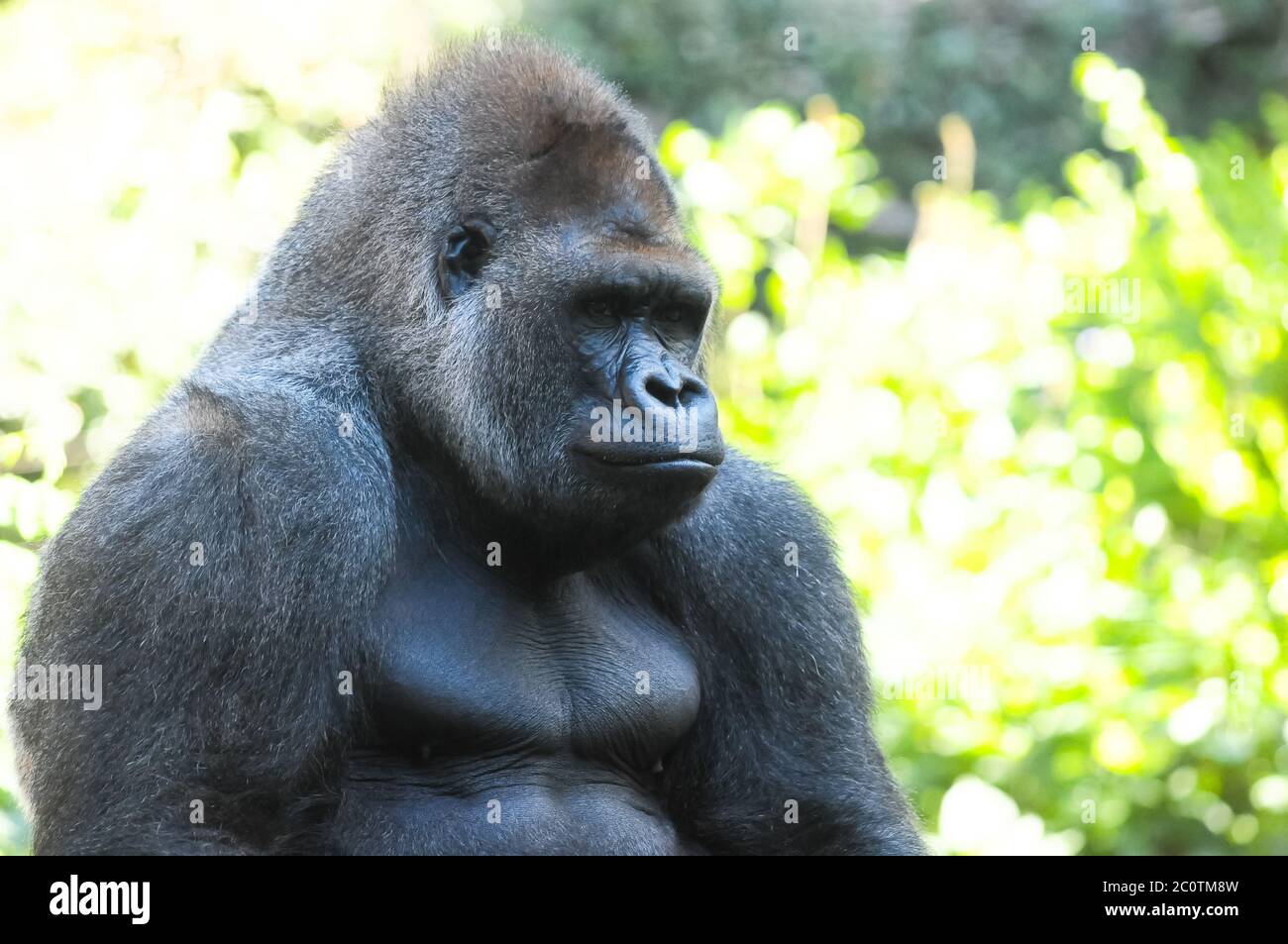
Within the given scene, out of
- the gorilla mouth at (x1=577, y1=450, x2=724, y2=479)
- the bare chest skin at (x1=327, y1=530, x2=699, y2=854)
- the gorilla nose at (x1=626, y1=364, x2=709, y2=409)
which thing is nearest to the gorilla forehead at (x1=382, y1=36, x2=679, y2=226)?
the gorilla nose at (x1=626, y1=364, x2=709, y2=409)

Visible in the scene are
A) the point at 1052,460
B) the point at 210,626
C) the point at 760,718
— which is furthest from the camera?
the point at 1052,460

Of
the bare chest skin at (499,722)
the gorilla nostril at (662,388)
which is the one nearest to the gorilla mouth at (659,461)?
the gorilla nostril at (662,388)

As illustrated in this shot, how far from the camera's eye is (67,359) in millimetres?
5363

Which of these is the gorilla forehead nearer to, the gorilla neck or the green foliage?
the gorilla neck

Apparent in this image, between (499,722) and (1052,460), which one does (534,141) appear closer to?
(499,722)

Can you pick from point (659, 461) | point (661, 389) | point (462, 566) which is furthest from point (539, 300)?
point (462, 566)

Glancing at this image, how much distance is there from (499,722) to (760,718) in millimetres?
730

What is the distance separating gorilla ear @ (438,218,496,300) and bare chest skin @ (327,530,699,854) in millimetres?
585

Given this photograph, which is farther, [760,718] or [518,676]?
[760,718]

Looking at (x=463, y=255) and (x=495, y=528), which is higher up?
(x=463, y=255)

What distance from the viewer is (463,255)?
3479 mm

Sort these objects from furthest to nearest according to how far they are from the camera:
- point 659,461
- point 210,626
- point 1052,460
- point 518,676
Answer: point 1052,460
point 518,676
point 659,461
point 210,626
